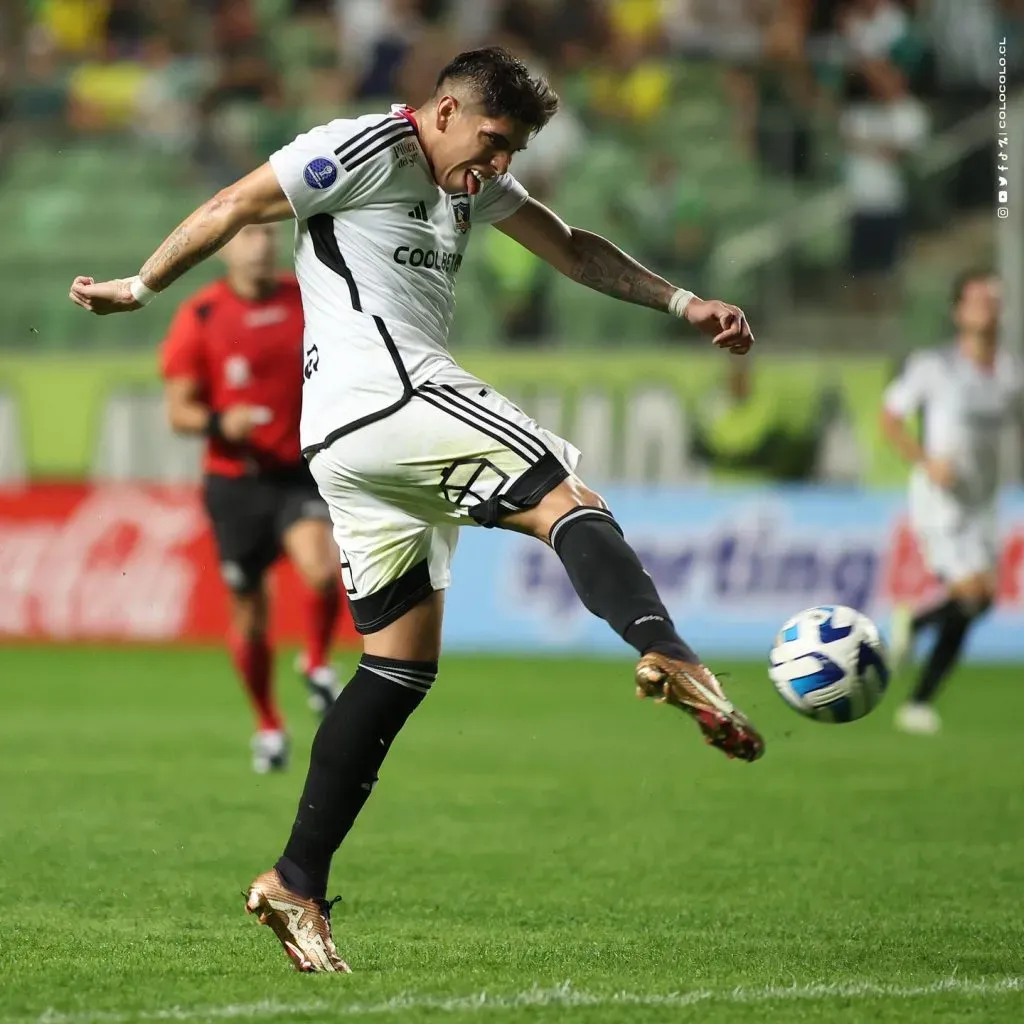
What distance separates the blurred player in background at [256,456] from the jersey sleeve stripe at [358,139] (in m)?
4.47

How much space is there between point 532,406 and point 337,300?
11831 millimetres

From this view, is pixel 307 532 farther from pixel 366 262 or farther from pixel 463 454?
pixel 463 454

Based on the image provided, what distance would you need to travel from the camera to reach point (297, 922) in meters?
5.02

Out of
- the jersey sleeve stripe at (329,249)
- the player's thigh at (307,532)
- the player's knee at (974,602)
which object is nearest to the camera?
the jersey sleeve stripe at (329,249)

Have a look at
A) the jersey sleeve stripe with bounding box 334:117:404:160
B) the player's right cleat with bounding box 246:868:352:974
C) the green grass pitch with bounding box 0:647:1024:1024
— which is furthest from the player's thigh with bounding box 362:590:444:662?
the jersey sleeve stripe with bounding box 334:117:404:160

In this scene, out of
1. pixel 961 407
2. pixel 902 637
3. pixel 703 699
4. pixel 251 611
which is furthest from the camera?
pixel 902 637

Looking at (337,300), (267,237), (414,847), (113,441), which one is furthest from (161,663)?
(337,300)

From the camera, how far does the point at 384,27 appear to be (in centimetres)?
2002

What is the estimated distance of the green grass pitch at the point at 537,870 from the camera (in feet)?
15.3

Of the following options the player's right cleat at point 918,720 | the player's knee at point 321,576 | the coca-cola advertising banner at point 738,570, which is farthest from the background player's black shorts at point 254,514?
the coca-cola advertising banner at point 738,570

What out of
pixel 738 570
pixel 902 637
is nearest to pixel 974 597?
pixel 902 637

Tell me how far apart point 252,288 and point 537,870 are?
410cm

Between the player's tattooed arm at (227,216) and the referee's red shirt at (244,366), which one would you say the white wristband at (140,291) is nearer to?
the player's tattooed arm at (227,216)

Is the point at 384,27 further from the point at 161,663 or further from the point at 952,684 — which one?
the point at 952,684
